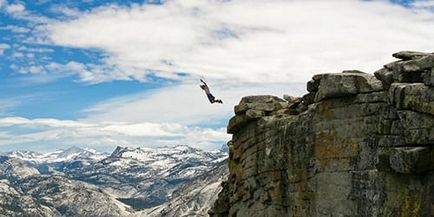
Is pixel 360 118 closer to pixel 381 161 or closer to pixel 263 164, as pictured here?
pixel 381 161

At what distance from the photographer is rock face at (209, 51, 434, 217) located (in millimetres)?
36656

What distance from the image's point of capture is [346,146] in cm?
4388

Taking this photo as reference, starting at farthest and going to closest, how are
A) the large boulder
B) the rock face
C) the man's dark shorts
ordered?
the man's dark shorts < the large boulder < the rock face

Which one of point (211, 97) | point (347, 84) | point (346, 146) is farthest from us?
point (211, 97)

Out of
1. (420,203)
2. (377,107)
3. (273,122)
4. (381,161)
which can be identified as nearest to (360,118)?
(377,107)

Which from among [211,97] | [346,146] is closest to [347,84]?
[346,146]

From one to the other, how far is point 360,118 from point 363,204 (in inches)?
251

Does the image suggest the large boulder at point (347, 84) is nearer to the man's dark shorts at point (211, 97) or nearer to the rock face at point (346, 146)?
the rock face at point (346, 146)

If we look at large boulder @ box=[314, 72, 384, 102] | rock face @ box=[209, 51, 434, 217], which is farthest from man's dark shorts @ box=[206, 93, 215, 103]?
large boulder @ box=[314, 72, 384, 102]

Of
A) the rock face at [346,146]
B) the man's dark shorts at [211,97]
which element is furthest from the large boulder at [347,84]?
the man's dark shorts at [211,97]

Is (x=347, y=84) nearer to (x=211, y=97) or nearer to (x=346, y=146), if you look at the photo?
(x=346, y=146)

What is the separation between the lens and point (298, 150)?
50562 millimetres

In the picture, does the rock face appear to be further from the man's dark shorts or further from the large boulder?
the man's dark shorts

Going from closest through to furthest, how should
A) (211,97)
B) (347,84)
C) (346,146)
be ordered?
(347,84), (346,146), (211,97)
